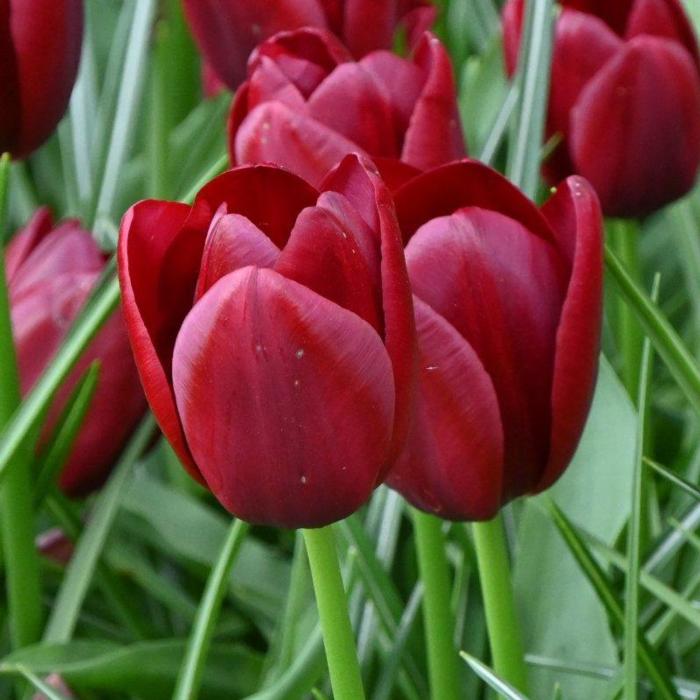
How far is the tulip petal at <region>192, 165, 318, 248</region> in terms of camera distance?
24 cm

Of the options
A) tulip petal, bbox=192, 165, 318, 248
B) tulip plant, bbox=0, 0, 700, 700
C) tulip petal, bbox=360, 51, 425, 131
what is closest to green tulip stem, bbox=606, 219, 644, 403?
tulip plant, bbox=0, 0, 700, 700

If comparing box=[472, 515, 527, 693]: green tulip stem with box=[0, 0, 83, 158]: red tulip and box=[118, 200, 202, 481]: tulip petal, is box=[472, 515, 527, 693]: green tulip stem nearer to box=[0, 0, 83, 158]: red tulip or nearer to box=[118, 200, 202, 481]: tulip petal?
box=[118, 200, 202, 481]: tulip petal

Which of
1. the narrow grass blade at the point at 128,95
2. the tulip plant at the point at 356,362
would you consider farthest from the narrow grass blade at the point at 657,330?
the narrow grass blade at the point at 128,95

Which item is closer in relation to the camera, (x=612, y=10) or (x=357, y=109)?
(x=357, y=109)

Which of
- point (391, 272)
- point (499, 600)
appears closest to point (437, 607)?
point (499, 600)

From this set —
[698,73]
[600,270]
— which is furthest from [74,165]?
[600,270]

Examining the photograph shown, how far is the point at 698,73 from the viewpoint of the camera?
0.41 meters

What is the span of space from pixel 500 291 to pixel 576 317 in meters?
0.02

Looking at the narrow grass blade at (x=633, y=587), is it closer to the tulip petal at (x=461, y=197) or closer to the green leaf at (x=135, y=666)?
the tulip petal at (x=461, y=197)

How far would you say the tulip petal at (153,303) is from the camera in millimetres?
229

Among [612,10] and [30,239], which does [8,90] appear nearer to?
[30,239]

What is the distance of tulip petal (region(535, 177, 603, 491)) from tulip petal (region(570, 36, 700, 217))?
0.47 feet

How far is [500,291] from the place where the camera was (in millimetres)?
259

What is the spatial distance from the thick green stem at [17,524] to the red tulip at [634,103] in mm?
175
